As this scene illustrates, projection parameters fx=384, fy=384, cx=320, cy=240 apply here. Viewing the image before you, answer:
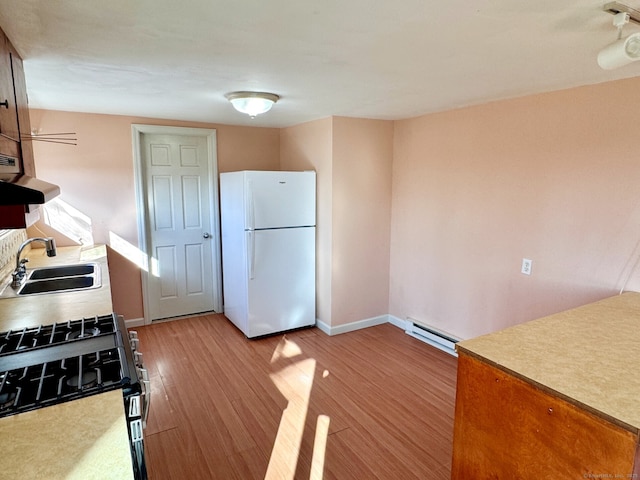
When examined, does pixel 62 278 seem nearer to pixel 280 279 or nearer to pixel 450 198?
pixel 280 279

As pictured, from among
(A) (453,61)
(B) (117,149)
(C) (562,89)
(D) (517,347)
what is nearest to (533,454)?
(D) (517,347)

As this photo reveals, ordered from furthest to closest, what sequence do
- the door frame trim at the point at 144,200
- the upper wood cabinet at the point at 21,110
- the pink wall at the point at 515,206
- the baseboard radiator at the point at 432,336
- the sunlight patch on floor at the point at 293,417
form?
the door frame trim at the point at 144,200, the baseboard radiator at the point at 432,336, the pink wall at the point at 515,206, the sunlight patch on floor at the point at 293,417, the upper wood cabinet at the point at 21,110

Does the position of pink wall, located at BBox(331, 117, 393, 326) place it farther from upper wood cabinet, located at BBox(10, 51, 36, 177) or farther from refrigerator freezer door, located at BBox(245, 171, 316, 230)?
upper wood cabinet, located at BBox(10, 51, 36, 177)

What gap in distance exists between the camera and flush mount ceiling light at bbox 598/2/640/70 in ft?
4.39

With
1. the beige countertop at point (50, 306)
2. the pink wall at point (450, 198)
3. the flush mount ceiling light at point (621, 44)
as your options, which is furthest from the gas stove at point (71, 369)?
the pink wall at point (450, 198)

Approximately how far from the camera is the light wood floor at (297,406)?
2.17 metres

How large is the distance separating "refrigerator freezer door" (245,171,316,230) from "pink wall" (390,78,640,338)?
37.1 inches

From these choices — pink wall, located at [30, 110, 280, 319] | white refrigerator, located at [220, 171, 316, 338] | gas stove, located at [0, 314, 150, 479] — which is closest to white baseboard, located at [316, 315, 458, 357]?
white refrigerator, located at [220, 171, 316, 338]

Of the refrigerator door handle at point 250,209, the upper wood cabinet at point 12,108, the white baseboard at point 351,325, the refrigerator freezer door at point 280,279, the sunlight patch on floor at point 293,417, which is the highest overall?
the upper wood cabinet at point 12,108

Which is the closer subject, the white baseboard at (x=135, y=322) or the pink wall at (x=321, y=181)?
the pink wall at (x=321, y=181)

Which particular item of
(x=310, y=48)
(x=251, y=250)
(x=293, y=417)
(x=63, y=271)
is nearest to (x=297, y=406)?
(x=293, y=417)

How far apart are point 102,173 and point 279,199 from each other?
68.8 inches

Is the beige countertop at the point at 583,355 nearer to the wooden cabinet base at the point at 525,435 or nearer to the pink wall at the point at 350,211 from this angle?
the wooden cabinet base at the point at 525,435

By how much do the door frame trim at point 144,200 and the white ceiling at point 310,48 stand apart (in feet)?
3.19
